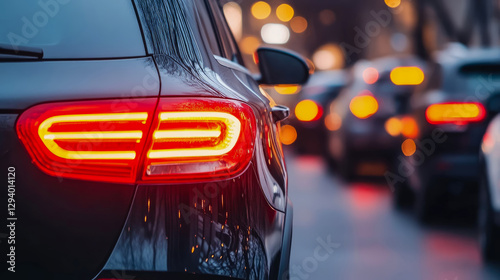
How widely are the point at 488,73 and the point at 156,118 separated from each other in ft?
20.7

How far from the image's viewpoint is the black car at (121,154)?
7.68 feet

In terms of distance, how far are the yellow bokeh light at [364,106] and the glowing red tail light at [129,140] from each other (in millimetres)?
Result: 10750

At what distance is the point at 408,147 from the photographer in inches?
388

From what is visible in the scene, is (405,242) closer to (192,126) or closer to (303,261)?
(303,261)

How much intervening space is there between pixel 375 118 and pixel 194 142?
10.7m

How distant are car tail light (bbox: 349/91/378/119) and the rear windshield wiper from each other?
10848mm

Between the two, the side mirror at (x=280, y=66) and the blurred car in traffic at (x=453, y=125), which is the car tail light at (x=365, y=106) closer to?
the blurred car in traffic at (x=453, y=125)

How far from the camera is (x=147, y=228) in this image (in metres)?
2.37

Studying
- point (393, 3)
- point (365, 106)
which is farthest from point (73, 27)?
point (393, 3)

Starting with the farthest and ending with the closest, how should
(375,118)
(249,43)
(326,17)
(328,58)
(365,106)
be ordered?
(249,43)
(328,58)
(326,17)
(365,106)
(375,118)

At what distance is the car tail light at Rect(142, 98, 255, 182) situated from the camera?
245cm

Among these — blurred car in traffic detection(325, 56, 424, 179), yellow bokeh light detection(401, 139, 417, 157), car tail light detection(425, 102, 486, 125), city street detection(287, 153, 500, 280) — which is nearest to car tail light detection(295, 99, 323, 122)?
blurred car in traffic detection(325, 56, 424, 179)

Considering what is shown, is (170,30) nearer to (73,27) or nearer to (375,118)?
(73,27)

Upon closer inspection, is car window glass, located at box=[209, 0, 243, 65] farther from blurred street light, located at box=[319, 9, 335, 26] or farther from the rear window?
blurred street light, located at box=[319, 9, 335, 26]
